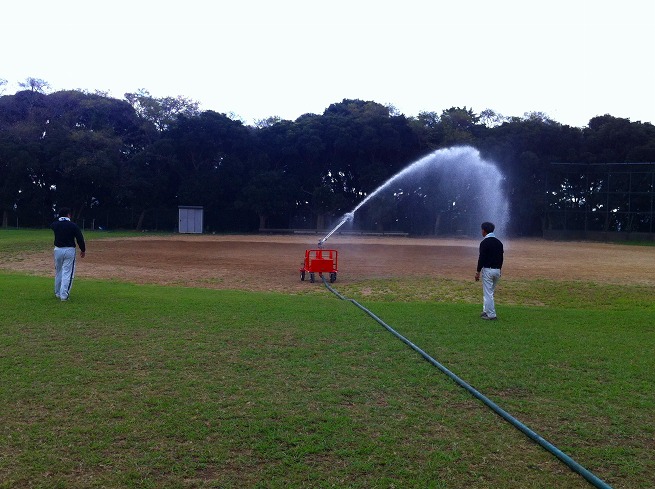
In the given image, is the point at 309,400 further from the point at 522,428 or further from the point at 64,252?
the point at 64,252

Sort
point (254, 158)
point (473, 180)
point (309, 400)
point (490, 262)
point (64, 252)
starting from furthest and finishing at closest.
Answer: point (254, 158), point (473, 180), point (64, 252), point (490, 262), point (309, 400)

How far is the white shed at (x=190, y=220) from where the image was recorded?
178 feet

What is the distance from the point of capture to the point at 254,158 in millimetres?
58219

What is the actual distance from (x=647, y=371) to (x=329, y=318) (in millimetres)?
5149

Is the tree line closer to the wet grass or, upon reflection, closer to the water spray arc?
the water spray arc

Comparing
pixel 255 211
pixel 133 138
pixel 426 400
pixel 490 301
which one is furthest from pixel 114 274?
pixel 133 138

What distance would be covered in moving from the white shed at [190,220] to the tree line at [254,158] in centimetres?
190

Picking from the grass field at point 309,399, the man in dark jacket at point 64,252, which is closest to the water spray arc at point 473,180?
the man in dark jacket at point 64,252

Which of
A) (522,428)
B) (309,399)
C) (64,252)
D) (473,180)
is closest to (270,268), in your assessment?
(64,252)

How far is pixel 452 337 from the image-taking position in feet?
30.1

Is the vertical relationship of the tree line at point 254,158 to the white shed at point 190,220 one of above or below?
above

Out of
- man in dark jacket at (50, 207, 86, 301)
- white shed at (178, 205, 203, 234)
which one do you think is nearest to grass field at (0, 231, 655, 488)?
man in dark jacket at (50, 207, 86, 301)

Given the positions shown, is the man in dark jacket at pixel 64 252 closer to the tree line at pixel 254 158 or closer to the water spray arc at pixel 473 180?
the tree line at pixel 254 158

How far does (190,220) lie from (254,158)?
890 cm
